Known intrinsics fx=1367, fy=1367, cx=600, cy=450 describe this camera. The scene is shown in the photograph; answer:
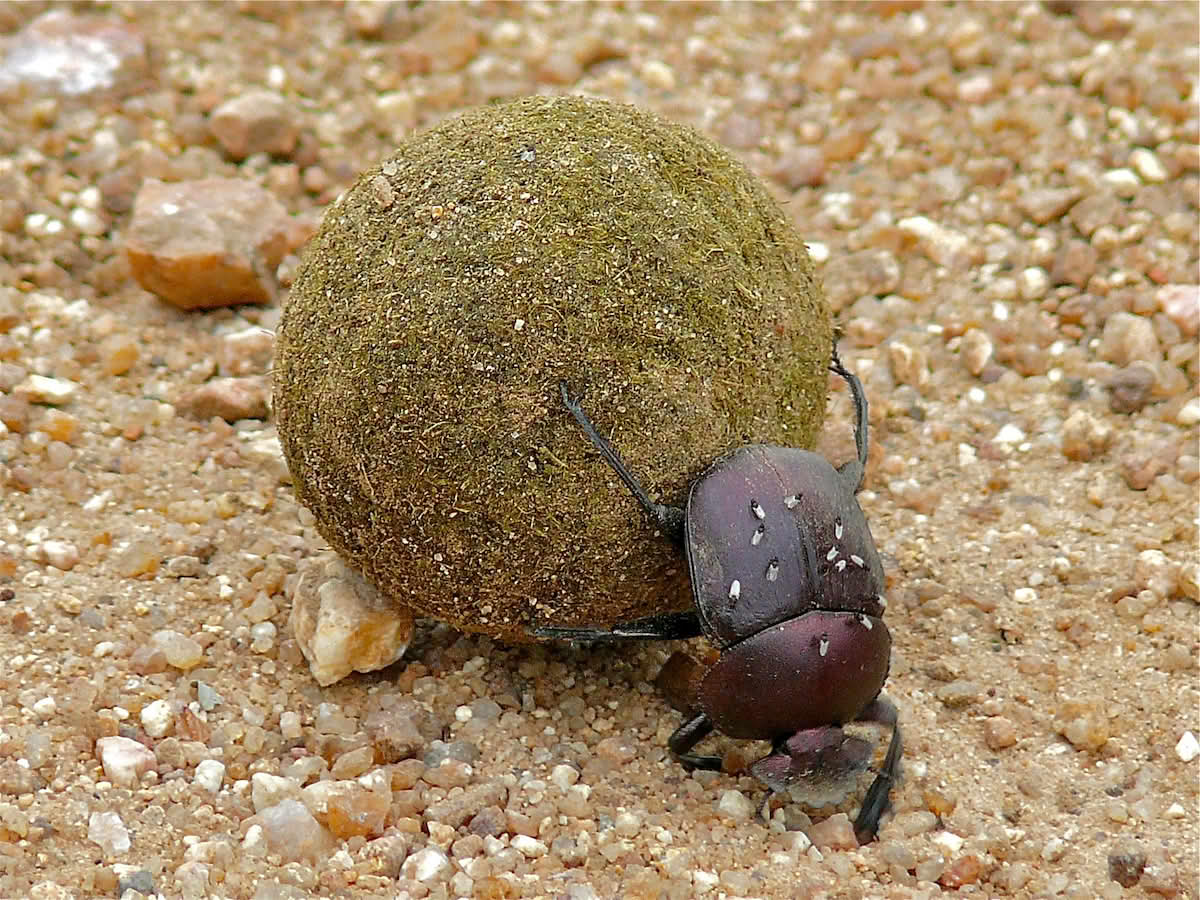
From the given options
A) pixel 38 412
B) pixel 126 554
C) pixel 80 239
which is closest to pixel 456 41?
pixel 80 239

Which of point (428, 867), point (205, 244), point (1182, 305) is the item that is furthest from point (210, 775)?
point (1182, 305)

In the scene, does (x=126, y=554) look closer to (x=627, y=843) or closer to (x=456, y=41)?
(x=627, y=843)

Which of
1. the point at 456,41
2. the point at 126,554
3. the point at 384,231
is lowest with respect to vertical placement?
the point at 126,554

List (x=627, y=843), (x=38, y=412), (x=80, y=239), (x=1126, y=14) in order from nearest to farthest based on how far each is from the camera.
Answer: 1. (x=627, y=843)
2. (x=38, y=412)
3. (x=80, y=239)
4. (x=1126, y=14)

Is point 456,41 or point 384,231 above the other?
point 384,231

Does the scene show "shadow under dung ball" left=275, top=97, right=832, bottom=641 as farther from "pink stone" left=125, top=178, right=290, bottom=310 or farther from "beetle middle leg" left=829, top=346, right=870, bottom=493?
"pink stone" left=125, top=178, right=290, bottom=310

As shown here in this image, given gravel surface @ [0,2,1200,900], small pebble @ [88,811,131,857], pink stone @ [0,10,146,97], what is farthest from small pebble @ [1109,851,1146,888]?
pink stone @ [0,10,146,97]
